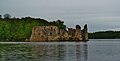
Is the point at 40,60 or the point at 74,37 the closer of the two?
the point at 40,60

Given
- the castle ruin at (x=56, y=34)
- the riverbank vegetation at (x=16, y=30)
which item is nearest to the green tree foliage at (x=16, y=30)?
the riverbank vegetation at (x=16, y=30)

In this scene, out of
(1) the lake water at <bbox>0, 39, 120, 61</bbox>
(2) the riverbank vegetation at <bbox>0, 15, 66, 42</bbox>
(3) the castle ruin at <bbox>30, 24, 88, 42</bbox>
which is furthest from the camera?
(3) the castle ruin at <bbox>30, 24, 88, 42</bbox>

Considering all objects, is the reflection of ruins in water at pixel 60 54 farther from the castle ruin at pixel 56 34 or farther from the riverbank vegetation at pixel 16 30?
the castle ruin at pixel 56 34

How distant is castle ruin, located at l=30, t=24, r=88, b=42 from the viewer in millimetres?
181288

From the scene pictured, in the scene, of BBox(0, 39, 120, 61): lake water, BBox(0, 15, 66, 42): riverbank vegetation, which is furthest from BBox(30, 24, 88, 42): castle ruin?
BBox(0, 39, 120, 61): lake water

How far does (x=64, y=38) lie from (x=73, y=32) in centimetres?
670

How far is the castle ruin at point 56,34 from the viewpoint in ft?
595

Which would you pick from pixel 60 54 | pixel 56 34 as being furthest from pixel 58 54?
pixel 56 34

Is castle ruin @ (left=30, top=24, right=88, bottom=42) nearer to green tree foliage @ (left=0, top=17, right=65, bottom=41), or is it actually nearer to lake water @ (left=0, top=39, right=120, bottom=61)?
green tree foliage @ (left=0, top=17, right=65, bottom=41)

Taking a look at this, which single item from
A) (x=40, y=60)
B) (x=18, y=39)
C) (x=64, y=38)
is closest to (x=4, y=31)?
(x=18, y=39)

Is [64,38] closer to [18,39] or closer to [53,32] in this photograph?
[53,32]

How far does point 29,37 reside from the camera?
183 metres

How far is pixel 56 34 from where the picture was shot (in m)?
182

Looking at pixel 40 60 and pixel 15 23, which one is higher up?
pixel 15 23
